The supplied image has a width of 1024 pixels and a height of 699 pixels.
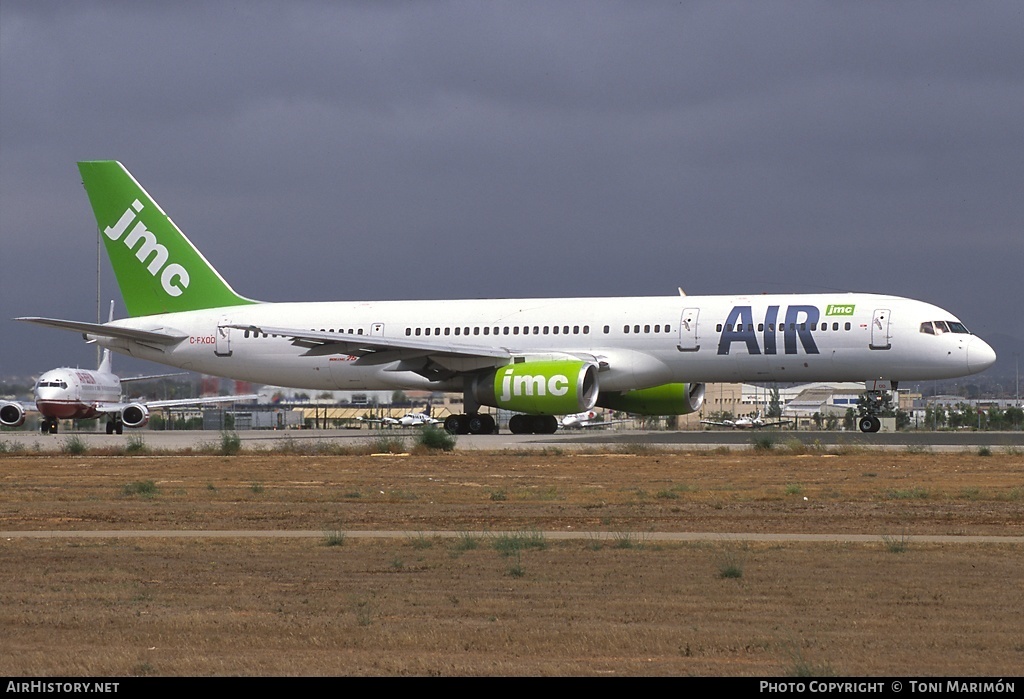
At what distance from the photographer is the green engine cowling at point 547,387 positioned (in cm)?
3588

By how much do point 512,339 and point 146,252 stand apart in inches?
496

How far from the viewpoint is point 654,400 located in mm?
41469

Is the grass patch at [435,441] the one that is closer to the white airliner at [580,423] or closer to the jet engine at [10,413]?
the jet engine at [10,413]

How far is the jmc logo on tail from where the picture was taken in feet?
145

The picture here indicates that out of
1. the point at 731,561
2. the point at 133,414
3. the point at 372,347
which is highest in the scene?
the point at 372,347

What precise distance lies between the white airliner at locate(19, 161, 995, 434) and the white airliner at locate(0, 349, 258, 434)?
13.7 feet

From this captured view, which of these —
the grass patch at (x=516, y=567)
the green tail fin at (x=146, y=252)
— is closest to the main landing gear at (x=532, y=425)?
the green tail fin at (x=146, y=252)

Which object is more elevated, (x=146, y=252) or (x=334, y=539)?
(x=146, y=252)

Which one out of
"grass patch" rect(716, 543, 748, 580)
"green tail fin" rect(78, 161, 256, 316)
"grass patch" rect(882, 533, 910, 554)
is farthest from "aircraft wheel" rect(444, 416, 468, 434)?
"grass patch" rect(716, 543, 748, 580)

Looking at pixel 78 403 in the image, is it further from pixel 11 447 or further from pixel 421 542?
pixel 421 542

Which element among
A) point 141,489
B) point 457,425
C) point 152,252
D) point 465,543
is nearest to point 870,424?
point 457,425

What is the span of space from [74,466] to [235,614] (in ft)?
61.4

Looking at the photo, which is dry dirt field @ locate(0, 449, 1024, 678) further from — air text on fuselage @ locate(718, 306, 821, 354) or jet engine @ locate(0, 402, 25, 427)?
jet engine @ locate(0, 402, 25, 427)
